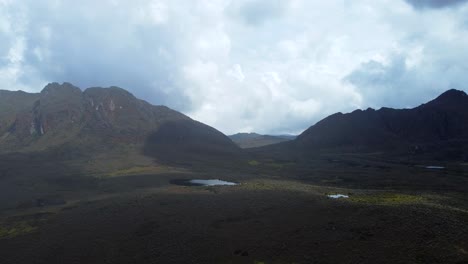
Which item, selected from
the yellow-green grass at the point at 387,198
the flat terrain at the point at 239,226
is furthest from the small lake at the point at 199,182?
the yellow-green grass at the point at 387,198

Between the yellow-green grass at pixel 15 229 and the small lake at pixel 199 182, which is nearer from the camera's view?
the yellow-green grass at pixel 15 229

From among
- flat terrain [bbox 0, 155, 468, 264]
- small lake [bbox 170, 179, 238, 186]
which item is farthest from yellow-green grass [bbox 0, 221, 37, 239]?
small lake [bbox 170, 179, 238, 186]

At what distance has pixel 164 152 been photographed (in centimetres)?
18438

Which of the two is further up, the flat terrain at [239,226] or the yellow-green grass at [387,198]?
Answer: the yellow-green grass at [387,198]

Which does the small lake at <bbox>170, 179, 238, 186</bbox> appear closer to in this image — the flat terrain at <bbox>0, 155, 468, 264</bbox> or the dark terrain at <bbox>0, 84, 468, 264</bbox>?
the dark terrain at <bbox>0, 84, 468, 264</bbox>

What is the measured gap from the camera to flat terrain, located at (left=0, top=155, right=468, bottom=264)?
45.6 metres

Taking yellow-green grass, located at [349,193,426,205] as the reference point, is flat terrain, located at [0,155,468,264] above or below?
below

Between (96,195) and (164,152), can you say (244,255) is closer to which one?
(96,195)

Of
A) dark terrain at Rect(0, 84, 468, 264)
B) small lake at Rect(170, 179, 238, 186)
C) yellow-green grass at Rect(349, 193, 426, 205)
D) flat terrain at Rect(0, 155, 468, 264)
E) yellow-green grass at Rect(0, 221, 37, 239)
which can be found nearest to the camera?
flat terrain at Rect(0, 155, 468, 264)

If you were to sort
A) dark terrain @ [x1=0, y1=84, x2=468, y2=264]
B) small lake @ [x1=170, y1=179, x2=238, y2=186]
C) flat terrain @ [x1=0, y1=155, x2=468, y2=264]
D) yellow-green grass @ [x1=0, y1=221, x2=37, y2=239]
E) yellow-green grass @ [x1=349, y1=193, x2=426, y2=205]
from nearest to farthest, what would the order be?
flat terrain @ [x1=0, y1=155, x2=468, y2=264] < dark terrain @ [x1=0, y1=84, x2=468, y2=264] < yellow-green grass @ [x1=0, y1=221, x2=37, y2=239] < yellow-green grass @ [x1=349, y1=193, x2=426, y2=205] < small lake @ [x1=170, y1=179, x2=238, y2=186]

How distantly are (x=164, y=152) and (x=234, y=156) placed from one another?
3339cm

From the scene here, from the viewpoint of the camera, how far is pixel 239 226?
57000mm

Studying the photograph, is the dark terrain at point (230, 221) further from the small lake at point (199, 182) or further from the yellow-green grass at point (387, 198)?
the small lake at point (199, 182)

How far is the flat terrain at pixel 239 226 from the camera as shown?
4556 centimetres
